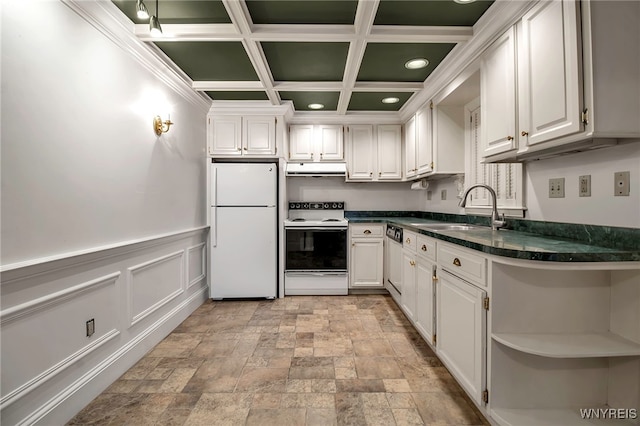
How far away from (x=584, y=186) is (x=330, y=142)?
2843mm

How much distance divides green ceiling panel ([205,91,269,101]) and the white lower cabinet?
6.10 feet

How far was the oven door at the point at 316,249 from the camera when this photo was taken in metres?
3.61

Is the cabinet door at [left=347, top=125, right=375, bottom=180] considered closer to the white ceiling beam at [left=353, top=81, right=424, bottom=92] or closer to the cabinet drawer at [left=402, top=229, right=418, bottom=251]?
the white ceiling beam at [left=353, top=81, right=424, bottom=92]

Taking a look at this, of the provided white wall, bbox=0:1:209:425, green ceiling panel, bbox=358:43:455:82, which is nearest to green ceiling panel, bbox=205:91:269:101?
white wall, bbox=0:1:209:425

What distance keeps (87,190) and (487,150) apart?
2.54 metres

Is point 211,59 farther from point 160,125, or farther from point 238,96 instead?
point 238,96

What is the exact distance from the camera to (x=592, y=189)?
1.57 m

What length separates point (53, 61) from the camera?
152 cm

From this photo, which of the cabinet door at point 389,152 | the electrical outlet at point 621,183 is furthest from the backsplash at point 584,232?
the cabinet door at point 389,152

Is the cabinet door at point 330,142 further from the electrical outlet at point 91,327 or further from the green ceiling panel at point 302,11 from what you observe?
the electrical outlet at point 91,327

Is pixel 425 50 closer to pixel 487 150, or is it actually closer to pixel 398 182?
pixel 487 150

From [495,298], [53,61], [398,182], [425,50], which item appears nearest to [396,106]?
[398,182]

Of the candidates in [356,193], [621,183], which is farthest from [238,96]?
[621,183]

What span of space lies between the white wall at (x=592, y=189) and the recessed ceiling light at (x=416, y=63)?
1221 millimetres
